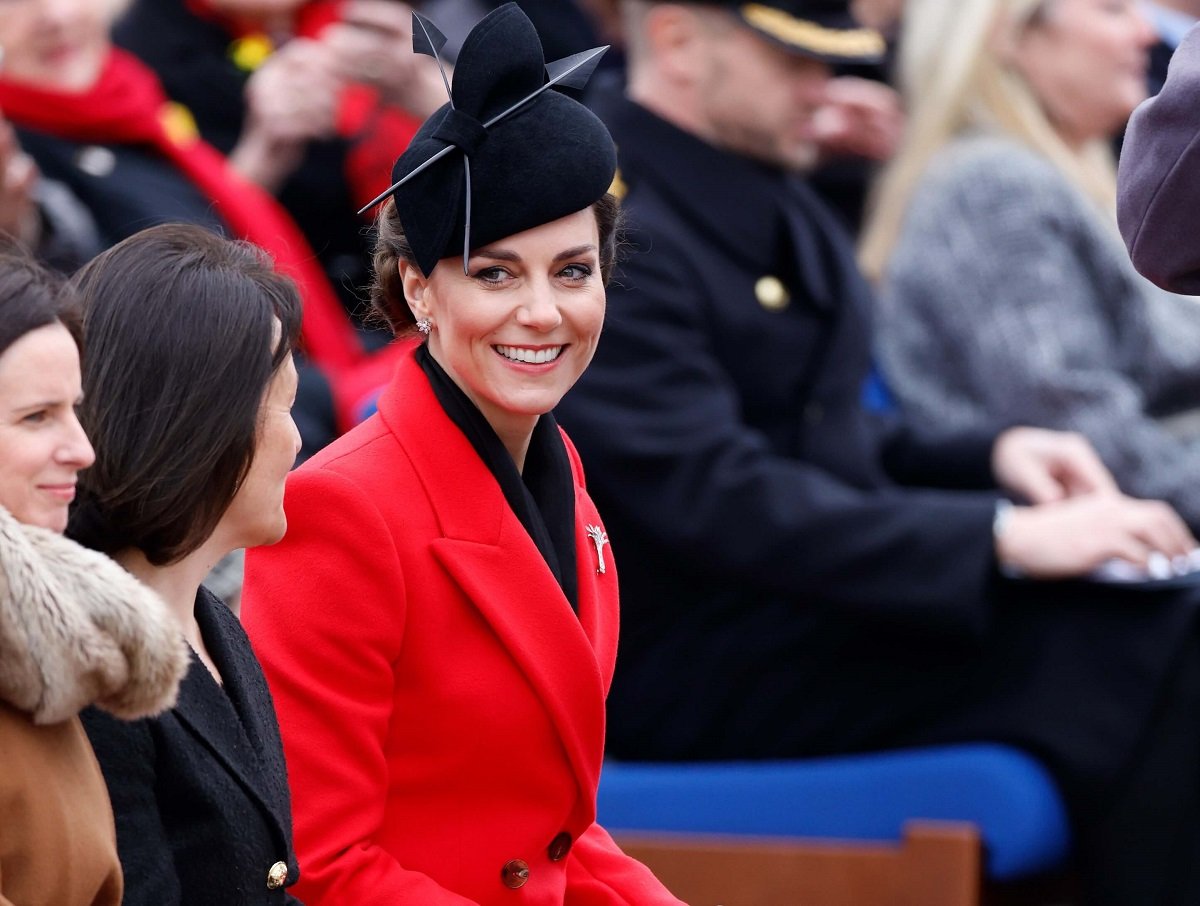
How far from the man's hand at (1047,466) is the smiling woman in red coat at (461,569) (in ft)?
5.80

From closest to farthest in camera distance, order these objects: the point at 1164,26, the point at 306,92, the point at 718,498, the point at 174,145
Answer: the point at 718,498
the point at 174,145
the point at 306,92
the point at 1164,26

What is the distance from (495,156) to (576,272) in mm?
183

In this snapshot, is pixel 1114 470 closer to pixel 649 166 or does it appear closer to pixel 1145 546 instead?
pixel 1145 546

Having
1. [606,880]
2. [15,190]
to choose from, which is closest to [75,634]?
[606,880]

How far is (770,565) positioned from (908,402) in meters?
0.94

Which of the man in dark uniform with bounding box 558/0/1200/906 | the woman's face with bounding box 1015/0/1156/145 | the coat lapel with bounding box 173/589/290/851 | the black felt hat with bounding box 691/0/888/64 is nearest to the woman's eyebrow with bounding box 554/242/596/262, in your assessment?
the coat lapel with bounding box 173/589/290/851

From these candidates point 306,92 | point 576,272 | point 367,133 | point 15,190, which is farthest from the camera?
point 367,133

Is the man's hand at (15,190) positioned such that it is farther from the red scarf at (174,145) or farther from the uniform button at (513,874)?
the uniform button at (513,874)

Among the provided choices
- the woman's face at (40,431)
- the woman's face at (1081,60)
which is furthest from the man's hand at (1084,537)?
A: the woman's face at (40,431)

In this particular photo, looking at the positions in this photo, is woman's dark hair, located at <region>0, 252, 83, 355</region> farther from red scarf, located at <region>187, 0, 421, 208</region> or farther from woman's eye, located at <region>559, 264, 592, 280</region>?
red scarf, located at <region>187, 0, 421, 208</region>

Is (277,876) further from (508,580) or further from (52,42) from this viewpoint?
(52,42)

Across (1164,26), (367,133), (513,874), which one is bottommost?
(367,133)

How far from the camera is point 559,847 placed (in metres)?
2.34

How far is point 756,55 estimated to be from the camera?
13.0 ft
